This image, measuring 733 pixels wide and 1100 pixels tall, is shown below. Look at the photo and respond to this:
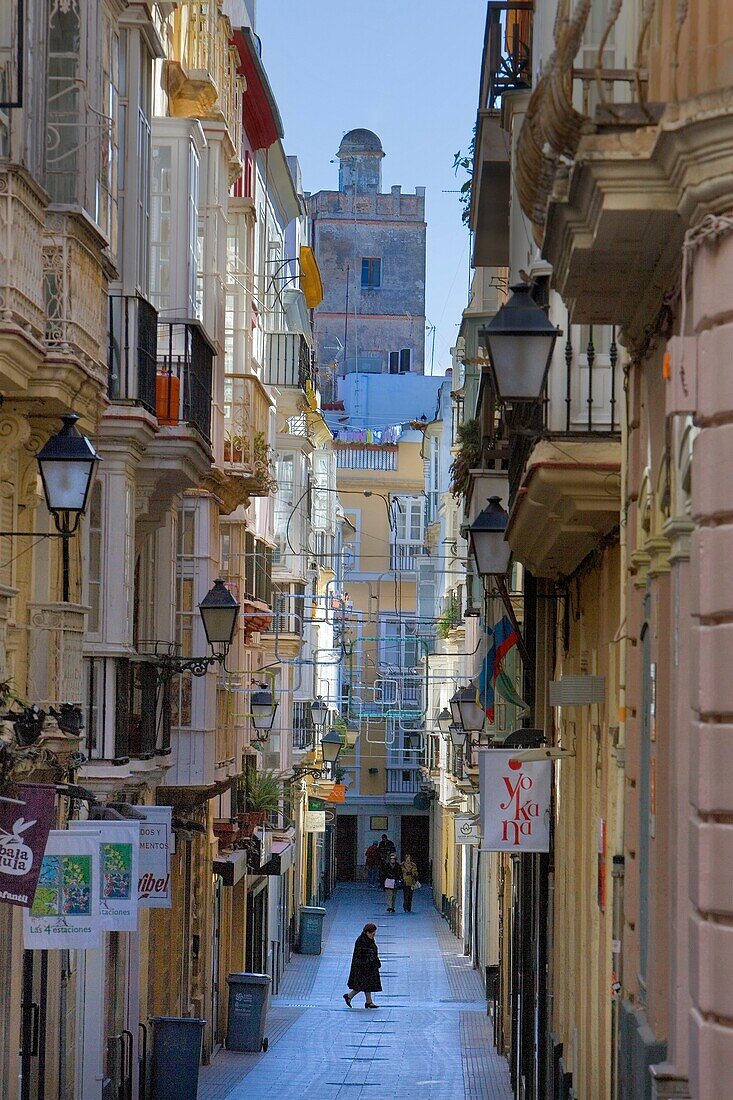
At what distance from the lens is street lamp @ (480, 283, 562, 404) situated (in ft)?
36.2

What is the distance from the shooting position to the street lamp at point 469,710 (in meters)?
29.6

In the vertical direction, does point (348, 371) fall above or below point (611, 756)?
above

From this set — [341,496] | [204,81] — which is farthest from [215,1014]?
[341,496]

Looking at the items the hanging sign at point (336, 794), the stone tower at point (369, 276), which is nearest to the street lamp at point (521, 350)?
the hanging sign at point (336, 794)

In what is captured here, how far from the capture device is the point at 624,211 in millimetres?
6828

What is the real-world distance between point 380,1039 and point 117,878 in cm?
1522

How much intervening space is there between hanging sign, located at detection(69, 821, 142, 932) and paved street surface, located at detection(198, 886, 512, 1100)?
29.6ft

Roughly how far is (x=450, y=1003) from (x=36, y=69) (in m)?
22.4

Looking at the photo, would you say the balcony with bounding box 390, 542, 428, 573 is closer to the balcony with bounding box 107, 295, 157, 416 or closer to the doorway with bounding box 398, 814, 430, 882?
the doorway with bounding box 398, 814, 430, 882

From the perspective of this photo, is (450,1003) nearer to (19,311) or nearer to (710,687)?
(19,311)

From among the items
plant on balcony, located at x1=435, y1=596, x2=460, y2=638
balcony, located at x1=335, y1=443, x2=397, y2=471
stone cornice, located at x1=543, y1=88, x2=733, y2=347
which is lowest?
stone cornice, located at x1=543, y1=88, x2=733, y2=347

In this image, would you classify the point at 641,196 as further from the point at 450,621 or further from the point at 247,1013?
the point at 450,621

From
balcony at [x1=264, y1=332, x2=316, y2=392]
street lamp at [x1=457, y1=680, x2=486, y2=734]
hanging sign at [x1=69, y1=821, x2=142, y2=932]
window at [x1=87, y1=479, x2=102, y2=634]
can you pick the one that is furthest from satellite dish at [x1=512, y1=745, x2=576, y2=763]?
balcony at [x1=264, y1=332, x2=316, y2=392]

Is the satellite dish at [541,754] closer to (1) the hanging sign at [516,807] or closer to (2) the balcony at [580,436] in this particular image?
(1) the hanging sign at [516,807]
